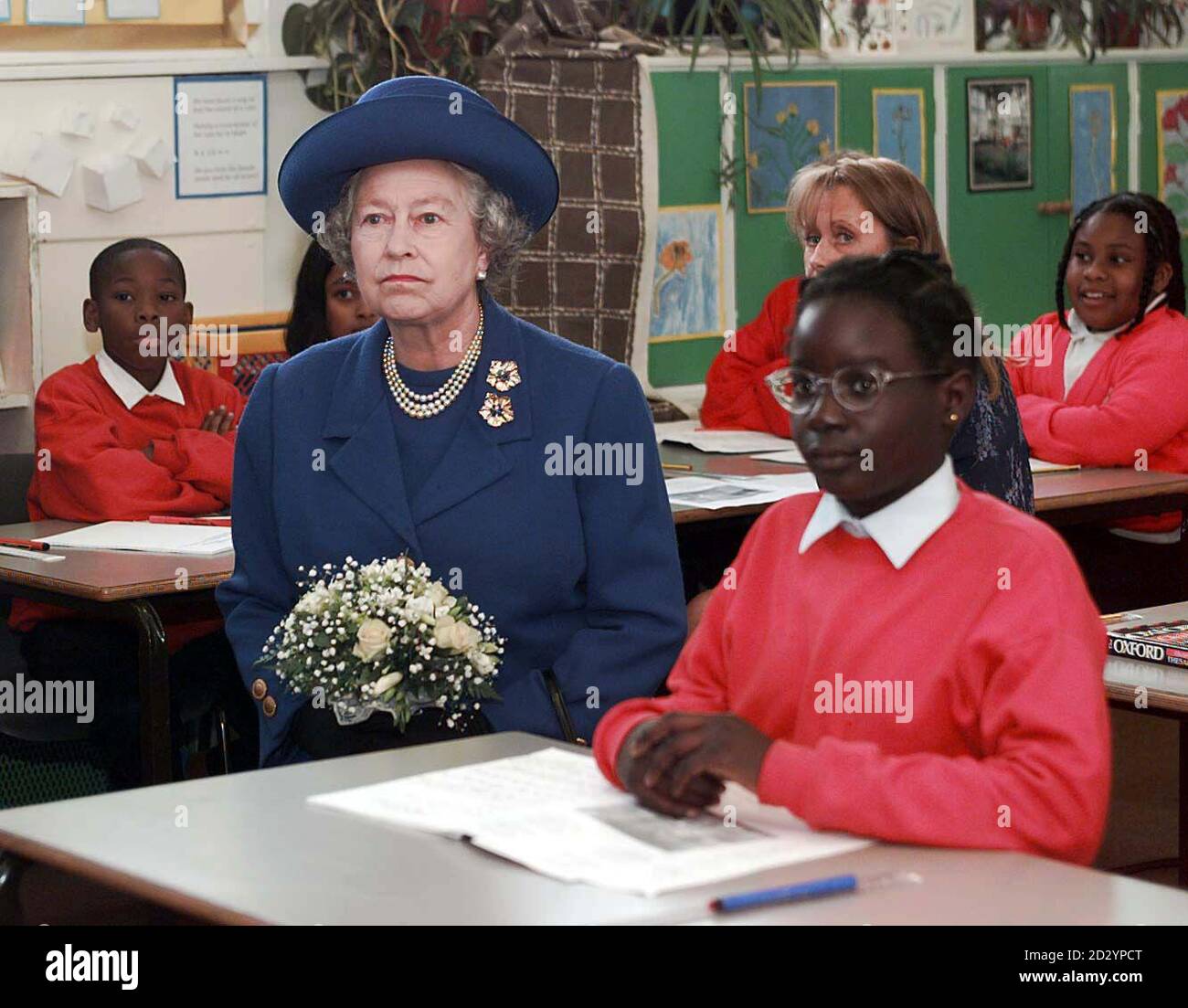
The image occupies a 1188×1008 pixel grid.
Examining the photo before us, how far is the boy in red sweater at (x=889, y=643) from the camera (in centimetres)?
200

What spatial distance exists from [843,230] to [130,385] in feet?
5.78

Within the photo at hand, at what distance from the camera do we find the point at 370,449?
321 cm

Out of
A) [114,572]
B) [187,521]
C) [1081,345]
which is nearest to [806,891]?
[114,572]

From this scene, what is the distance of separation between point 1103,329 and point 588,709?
303 centimetres

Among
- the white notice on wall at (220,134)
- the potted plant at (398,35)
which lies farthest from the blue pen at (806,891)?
the potted plant at (398,35)

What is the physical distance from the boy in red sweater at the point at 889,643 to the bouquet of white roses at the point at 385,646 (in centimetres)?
53

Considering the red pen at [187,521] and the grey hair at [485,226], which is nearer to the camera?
the grey hair at [485,226]

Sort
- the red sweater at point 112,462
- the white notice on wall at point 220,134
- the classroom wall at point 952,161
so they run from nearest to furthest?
1. the red sweater at point 112,462
2. the white notice on wall at point 220,134
3. the classroom wall at point 952,161

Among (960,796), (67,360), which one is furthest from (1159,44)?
(960,796)

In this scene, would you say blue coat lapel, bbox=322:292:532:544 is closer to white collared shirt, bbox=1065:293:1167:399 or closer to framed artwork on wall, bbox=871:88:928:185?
white collared shirt, bbox=1065:293:1167:399

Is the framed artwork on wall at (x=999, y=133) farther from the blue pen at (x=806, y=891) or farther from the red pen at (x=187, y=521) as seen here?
the blue pen at (x=806, y=891)

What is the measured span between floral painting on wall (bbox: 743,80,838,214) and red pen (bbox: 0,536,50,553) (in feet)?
11.4
